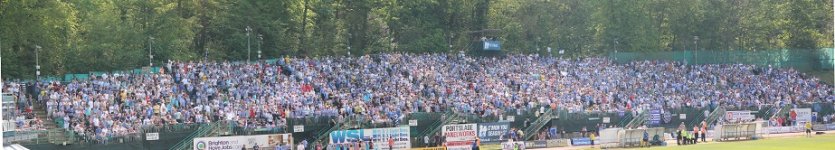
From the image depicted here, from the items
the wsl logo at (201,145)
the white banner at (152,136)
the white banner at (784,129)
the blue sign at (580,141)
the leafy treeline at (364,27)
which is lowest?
the blue sign at (580,141)

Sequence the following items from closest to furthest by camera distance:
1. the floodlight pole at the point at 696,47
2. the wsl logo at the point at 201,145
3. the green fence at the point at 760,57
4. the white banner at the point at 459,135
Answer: the wsl logo at the point at 201,145 → the white banner at the point at 459,135 → the green fence at the point at 760,57 → the floodlight pole at the point at 696,47

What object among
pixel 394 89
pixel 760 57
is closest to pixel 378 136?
pixel 394 89

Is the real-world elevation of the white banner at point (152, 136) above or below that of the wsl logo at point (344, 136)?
above

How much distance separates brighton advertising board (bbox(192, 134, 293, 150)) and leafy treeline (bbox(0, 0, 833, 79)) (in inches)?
598

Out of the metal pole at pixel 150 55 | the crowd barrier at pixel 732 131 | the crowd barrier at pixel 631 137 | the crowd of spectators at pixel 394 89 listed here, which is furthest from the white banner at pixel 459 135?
the metal pole at pixel 150 55

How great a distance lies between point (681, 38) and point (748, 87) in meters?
18.7

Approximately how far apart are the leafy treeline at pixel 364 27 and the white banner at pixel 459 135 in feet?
64.6

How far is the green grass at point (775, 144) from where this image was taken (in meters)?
47.6

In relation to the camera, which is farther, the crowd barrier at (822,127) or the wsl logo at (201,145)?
the crowd barrier at (822,127)

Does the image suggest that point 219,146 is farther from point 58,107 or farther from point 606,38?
point 606,38

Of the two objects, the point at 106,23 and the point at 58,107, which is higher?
the point at 106,23

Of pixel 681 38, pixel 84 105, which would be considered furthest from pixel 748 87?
pixel 84 105

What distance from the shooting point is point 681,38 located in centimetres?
9019

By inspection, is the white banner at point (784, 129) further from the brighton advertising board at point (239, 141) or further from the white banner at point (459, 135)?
the brighton advertising board at point (239, 141)
